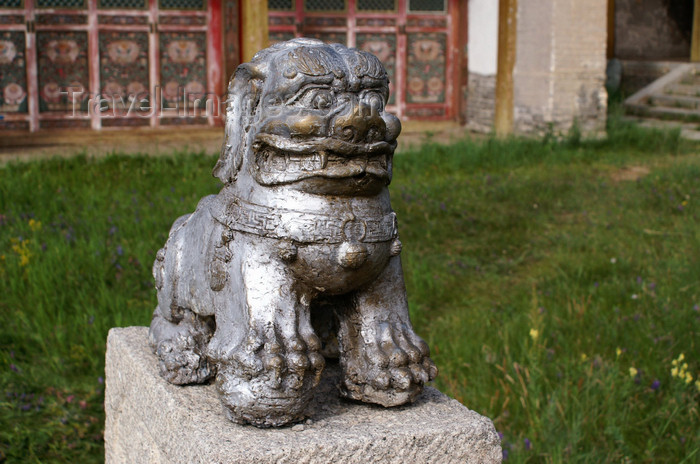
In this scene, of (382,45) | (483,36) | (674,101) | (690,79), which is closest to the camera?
(483,36)

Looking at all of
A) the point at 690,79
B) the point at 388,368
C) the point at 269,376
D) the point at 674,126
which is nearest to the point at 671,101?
the point at 690,79

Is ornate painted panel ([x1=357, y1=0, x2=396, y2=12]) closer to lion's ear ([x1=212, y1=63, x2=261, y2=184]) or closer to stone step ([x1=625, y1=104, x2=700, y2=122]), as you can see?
stone step ([x1=625, y1=104, x2=700, y2=122])

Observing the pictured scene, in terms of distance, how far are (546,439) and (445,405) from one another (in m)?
1.03

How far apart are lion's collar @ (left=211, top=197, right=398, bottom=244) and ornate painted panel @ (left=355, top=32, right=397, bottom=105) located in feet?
26.4

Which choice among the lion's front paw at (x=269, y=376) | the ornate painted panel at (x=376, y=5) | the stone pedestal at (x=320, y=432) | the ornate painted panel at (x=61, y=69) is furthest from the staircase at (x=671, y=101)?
the lion's front paw at (x=269, y=376)

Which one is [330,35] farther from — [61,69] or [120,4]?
[61,69]

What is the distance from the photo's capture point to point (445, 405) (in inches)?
91.0

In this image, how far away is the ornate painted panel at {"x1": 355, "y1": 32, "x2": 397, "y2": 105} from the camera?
10000 millimetres

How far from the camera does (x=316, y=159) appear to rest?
203 centimetres

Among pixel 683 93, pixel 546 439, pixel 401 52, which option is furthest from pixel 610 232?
pixel 683 93

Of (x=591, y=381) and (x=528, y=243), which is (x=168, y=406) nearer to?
(x=591, y=381)

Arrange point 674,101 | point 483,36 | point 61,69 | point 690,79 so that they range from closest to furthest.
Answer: point 61,69
point 483,36
point 674,101
point 690,79

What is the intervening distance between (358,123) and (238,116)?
Answer: 340mm

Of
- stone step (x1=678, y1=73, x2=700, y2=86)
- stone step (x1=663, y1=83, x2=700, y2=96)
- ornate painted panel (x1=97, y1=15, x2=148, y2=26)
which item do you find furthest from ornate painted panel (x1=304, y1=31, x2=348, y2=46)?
stone step (x1=678, y1=73, x2=700, y2=86)
